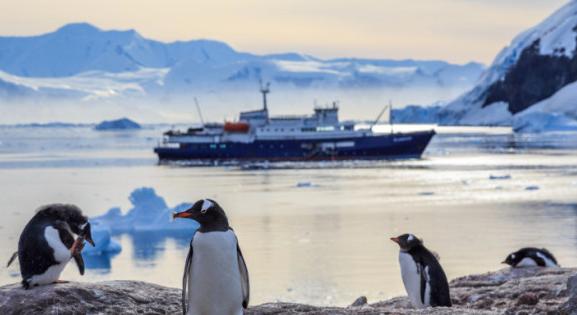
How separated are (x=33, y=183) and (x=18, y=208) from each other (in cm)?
1403

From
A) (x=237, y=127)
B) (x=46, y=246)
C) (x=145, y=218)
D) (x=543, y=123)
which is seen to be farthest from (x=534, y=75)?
(x=46, y=246)

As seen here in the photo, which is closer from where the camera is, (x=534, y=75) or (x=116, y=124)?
(x=534, y=75)

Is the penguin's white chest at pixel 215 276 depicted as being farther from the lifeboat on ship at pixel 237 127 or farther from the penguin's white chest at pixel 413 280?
the lifeboat on ship at pixel 237 127

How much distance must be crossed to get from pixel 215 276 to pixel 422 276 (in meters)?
2.99

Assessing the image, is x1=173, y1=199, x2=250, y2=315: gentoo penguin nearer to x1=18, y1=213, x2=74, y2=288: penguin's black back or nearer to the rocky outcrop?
x1=18, y1=213, x2=74, y2=288: penguin's black back

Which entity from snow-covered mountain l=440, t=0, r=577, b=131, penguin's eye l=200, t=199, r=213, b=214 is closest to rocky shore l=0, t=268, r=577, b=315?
penguin's eye l=200, t=199, r=213, b=214

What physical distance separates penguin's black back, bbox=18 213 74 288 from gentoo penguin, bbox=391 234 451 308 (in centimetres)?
350

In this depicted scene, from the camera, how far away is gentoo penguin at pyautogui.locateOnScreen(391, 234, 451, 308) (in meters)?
8.53

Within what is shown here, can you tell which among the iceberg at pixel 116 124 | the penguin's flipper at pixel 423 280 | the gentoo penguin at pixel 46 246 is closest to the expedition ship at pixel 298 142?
the penguin's flipper at pixel 423 280

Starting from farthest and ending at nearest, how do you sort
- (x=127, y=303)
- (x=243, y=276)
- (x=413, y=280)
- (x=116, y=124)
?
(x=116, y=124)
(x=413, y=280)
(x=127, y=303)
(x=243, y=276)

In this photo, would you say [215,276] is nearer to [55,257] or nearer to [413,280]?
[55,257]

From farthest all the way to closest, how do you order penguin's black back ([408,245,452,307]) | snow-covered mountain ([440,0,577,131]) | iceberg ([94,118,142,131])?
iceberg ([94,118,142,131]) < snow-covered mountain ([440,0,577,131]) < penguin's black back ([408,245,452,307])

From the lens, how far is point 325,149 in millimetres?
69875

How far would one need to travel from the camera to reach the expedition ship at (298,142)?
228 ft
